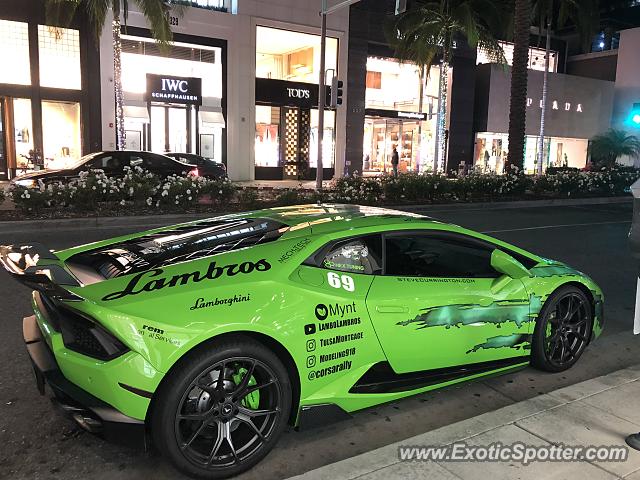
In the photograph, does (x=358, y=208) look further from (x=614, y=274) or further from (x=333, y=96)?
(x=333, y=96)

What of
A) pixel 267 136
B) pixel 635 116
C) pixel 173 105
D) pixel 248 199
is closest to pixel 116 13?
pixel 173 105

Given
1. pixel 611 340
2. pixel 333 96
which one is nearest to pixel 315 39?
pixel 333 96

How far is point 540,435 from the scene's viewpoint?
3.42 metres

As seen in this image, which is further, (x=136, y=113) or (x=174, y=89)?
(x=174, y=89)

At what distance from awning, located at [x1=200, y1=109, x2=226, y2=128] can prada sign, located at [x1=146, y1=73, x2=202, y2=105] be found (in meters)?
0.86

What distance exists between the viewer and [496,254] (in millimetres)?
4188

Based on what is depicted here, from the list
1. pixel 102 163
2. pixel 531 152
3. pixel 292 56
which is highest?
pixel 292 56

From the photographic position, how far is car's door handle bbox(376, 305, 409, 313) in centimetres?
347

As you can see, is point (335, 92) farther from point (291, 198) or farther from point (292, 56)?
point (292, 56)

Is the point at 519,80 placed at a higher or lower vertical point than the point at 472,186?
higher

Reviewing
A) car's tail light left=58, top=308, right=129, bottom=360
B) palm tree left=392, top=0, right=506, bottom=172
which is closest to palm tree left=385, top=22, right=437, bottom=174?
palm tree left=392, top=0, right=506, bottom=172

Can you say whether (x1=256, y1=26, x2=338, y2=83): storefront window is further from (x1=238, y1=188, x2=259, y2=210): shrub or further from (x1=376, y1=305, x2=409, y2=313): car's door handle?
(x1=376, y1=305, x2=409, y2=313): car's door handle

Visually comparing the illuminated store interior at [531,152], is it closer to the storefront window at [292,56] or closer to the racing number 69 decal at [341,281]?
the storefront window at [292,56]
